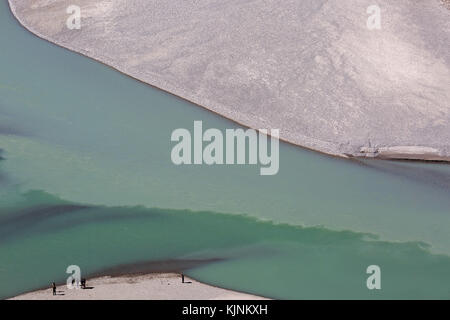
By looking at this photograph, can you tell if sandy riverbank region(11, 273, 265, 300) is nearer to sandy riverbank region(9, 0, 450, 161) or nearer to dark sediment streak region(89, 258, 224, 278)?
dark sediment streak region(89, 258, 224, 278)

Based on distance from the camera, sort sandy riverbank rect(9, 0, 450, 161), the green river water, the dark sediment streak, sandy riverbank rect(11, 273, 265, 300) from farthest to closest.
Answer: sandy riverbank rect(9, 0, 450, 161) → the green river water → the dark sediment streak → sandy riverbank rect(11, 273, 265, 300)

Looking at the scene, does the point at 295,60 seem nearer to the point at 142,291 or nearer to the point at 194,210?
the point at 194,210

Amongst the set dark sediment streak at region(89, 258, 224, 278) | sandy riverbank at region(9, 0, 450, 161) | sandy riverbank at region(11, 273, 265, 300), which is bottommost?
sandy riverbank at region(11, 273, 265, 300)

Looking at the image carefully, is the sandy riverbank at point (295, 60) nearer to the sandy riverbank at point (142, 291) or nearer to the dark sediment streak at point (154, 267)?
the dark sediment streak at point (154, 267)

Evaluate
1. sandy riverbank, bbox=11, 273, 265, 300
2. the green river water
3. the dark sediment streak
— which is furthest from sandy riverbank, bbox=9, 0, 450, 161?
sandy riverbank, bbox=11, 273, 265, 300

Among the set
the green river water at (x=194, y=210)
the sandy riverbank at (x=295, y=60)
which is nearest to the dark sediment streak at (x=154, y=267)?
the green river water at (x=194, y=210)
